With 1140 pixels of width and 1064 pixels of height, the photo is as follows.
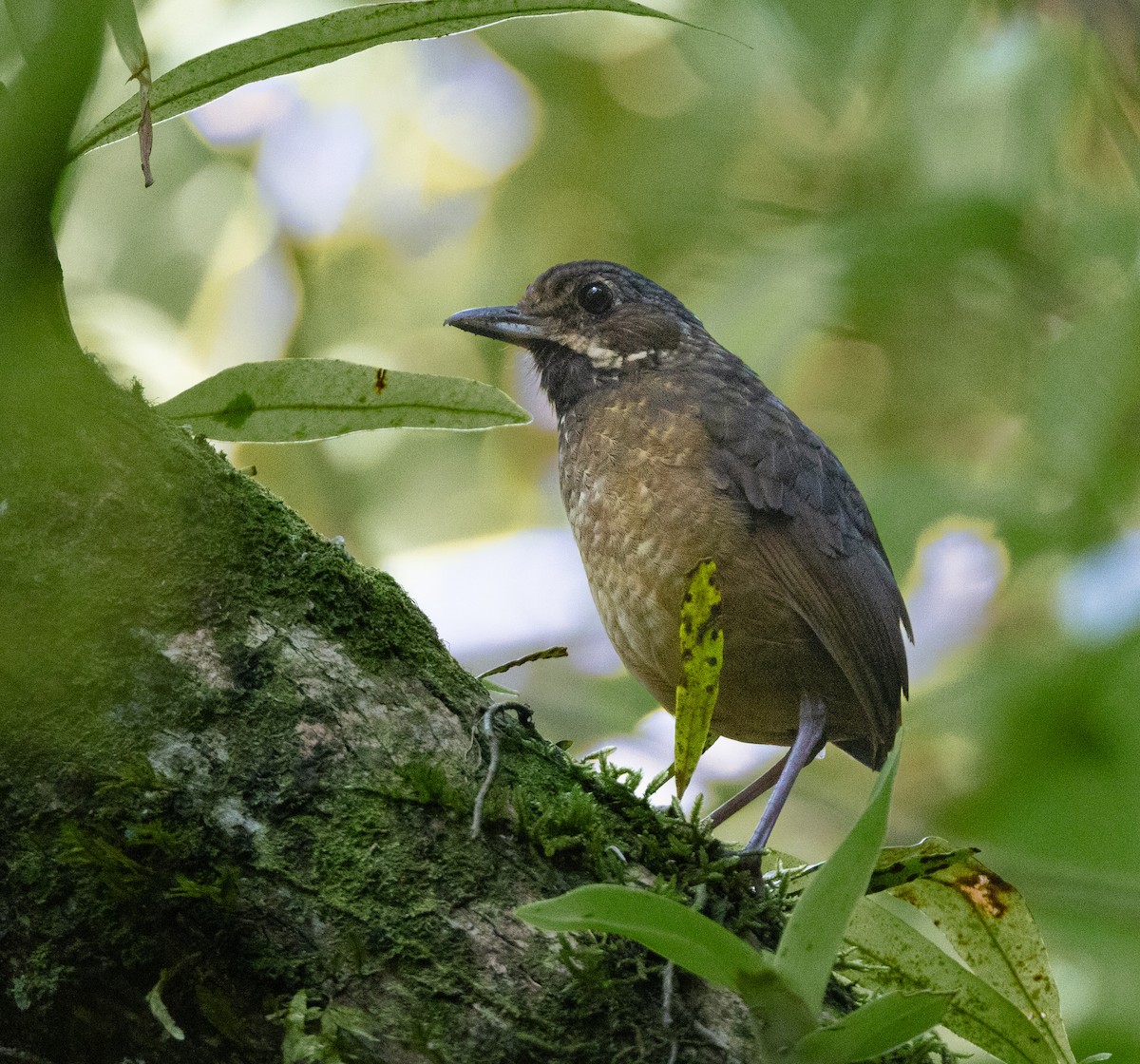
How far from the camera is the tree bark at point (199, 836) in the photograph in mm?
1835

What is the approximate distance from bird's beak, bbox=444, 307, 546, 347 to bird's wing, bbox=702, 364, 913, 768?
2.55 feet

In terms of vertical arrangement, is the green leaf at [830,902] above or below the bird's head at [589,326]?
below

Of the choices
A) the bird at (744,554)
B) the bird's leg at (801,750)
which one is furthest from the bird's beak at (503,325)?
the bird's leg at (801,750)

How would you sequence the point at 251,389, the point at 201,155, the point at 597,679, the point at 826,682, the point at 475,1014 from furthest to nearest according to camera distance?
the point at 201,155 < the point at 597,679 < the point at 826,682 < the point at 251,389 < the point at 475,1014

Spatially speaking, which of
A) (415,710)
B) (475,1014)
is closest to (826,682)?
(415,710)

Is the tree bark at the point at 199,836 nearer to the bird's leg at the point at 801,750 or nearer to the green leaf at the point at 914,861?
the green leaf at the point at 914,861

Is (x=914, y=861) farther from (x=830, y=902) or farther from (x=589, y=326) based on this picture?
(x=589, y=326)

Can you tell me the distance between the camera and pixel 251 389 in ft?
7.69

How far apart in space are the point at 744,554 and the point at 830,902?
1.79 metres

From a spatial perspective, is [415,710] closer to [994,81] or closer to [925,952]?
[925,952]

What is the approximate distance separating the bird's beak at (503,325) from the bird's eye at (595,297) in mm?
179

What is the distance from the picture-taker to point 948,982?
2.20 metres

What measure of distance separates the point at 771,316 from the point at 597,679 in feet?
5.89

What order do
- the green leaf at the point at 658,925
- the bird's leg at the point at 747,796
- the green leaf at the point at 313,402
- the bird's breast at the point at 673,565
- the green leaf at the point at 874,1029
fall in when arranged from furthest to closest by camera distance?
the bird's breast at the point at 673,565 < the bird's leg at the point at 747,796 < the green leaf at the point at 313,402 < the green leaf at the point at 874,1029 < the green leaf at the point at 658,925
